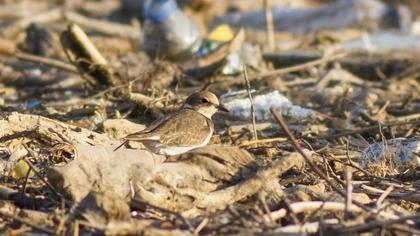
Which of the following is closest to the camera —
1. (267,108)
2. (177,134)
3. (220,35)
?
(177,134)

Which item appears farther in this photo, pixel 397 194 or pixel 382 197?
pixel 397 194

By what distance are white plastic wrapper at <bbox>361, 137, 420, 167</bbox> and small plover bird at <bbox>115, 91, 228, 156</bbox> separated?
1.11 m

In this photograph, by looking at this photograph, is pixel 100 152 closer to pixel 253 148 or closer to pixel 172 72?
pixel 253 148

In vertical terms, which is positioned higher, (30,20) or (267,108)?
(30,20)

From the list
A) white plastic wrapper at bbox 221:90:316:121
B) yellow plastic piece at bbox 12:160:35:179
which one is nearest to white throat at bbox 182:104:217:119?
white plastic wrapper at bbox 221:90:316:121

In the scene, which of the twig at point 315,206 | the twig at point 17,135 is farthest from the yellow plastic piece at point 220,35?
the twig at point 315,206

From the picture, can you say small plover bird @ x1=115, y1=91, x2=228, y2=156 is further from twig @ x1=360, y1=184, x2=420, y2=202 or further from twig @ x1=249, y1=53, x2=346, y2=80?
twig @ x1=249, y1=53, x2=346, y2=80

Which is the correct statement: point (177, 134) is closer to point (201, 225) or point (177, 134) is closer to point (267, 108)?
point (267, 108)

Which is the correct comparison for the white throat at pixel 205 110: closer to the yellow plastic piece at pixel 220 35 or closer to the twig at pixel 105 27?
the yellow plastic piece at pixel 220 35

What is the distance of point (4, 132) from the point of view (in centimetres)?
603

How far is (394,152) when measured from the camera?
6137 millimetres

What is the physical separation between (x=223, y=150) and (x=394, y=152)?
1.60m

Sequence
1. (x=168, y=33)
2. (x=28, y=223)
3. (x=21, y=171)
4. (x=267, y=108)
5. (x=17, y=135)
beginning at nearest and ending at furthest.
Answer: (x=28, y=223) → (x=21, y=171) → (x=17, y=135) → (x=267, y=108) → (x=168, y=33)

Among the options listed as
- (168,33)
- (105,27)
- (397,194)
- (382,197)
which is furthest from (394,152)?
(105,27)
